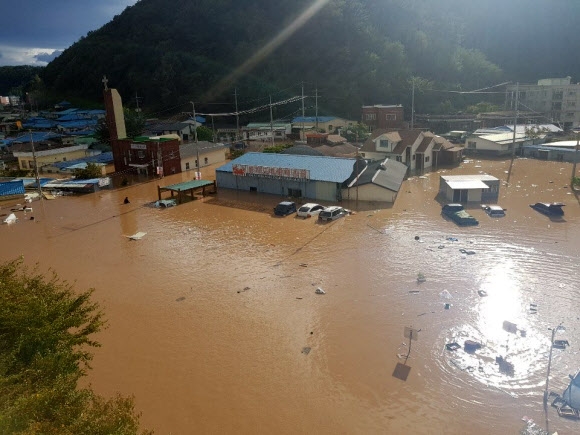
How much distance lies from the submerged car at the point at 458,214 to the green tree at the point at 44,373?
22281mm

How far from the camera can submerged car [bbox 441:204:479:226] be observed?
26.8 meters

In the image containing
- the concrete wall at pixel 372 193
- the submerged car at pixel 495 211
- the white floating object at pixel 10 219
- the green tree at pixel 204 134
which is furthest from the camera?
the green tree at pixel 204 134

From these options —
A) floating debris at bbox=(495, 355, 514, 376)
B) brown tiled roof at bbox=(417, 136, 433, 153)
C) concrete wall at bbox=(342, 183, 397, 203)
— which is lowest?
floating debris at bbox=(495, 355, 514, 376)

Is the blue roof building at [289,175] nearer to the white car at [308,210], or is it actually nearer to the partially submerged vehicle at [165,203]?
the white car at [308,210]

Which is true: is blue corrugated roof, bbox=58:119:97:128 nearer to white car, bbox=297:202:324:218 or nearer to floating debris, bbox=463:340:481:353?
white car, bbox=297:202:324:218

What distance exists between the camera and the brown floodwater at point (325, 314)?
Result: 1220 centimetres

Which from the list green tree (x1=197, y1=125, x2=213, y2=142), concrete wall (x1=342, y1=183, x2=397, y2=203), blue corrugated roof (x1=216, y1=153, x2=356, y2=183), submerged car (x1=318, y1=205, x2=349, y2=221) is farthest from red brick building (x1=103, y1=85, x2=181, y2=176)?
submerged car (x1=318, y1=205, x2=349, y2=221)

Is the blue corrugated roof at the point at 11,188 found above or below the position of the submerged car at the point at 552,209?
above

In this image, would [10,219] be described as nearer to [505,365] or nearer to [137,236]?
[137,236]

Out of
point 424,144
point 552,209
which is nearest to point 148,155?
point 424,144

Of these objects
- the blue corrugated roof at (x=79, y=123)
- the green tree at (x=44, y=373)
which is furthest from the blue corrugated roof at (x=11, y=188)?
the blue corrugated roof at (x=79, y=123)

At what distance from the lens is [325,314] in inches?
671

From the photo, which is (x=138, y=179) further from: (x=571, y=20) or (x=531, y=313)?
(x=571, y=20)

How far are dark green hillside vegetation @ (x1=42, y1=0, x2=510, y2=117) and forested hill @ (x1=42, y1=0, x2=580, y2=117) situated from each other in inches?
10.2
